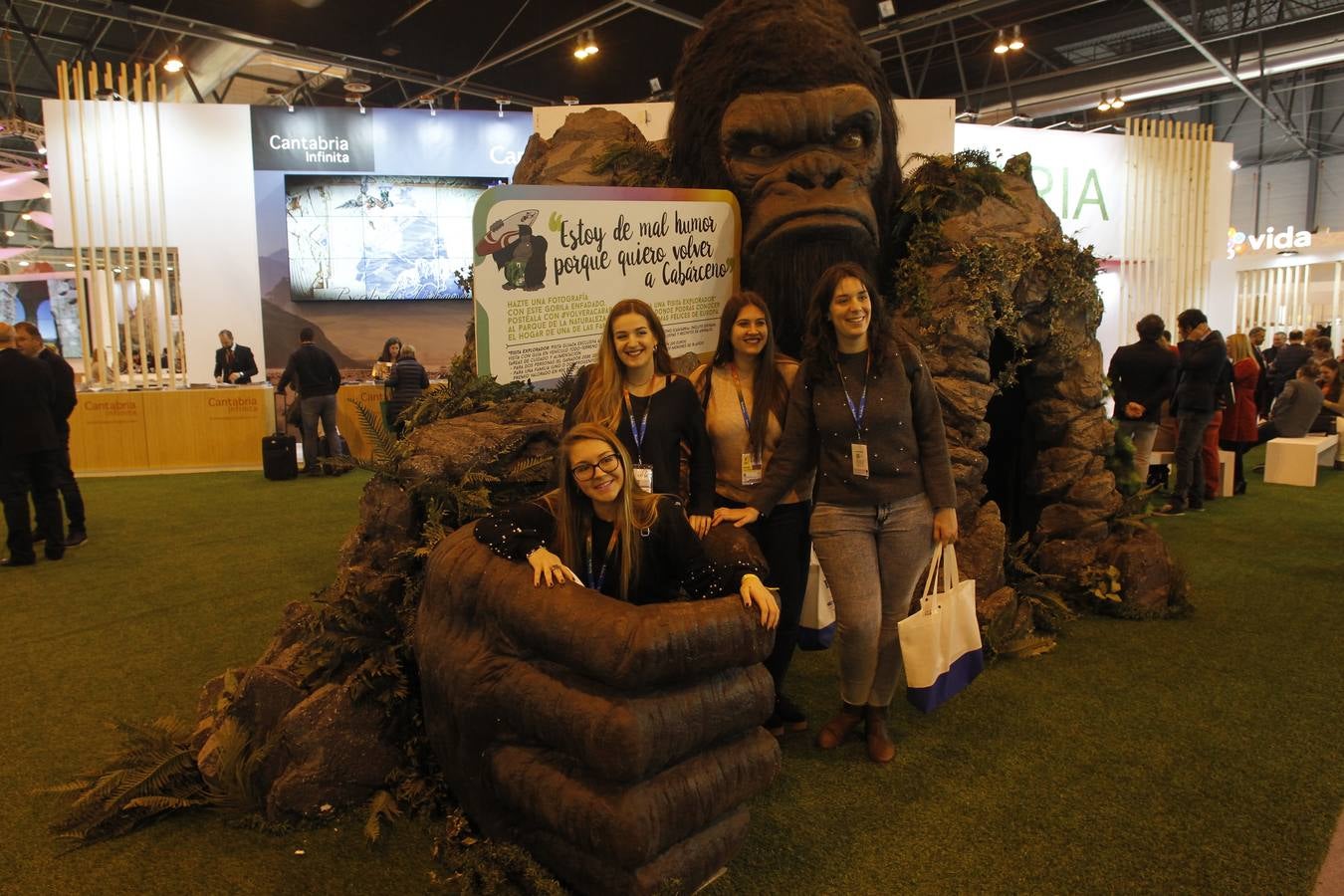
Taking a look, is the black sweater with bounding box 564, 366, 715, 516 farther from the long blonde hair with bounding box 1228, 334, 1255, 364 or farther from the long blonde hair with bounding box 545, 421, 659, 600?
the long blonde hair with bounding box 1228, 334, 1255, 364

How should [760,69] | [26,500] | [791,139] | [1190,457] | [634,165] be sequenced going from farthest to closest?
1. [1190,457]
2. [26,500]
3. [634,165]
4. [760,69]
5. [791,139]

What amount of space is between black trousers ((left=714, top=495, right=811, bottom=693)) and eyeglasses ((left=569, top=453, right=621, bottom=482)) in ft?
2.20

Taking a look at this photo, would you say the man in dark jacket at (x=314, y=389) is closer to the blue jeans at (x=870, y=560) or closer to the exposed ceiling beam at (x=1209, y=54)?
the blue jeans at (x=870, y=560)

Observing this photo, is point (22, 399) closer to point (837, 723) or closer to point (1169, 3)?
point (837, 723)

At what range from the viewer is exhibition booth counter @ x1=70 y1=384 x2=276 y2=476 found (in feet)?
35.9

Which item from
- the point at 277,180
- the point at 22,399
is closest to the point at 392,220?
the point at 277,180

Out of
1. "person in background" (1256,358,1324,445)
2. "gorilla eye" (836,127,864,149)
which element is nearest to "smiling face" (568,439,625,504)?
"gorilla eye" (836,127,864,149)

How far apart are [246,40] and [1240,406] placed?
41.3ft

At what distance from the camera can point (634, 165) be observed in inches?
206

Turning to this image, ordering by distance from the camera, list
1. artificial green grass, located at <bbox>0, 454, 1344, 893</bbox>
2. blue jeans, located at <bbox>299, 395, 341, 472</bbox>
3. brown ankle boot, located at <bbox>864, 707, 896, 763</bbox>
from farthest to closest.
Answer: blue jeans, located at <bbox>299, 395, 341, 472</bbox>
brown ankle boot, located at <bbox>864, 707, 896, 763</bbox>
artificial green grass, located at <bbox>0, 454, 1344, 893</bbox>

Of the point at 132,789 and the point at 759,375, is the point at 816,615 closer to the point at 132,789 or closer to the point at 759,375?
the point at 759,375

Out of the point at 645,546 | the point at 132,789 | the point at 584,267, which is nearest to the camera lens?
the point at 645,546

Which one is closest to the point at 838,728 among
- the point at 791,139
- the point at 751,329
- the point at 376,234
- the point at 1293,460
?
the point at 751,329

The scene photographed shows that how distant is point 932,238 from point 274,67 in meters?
14.6
